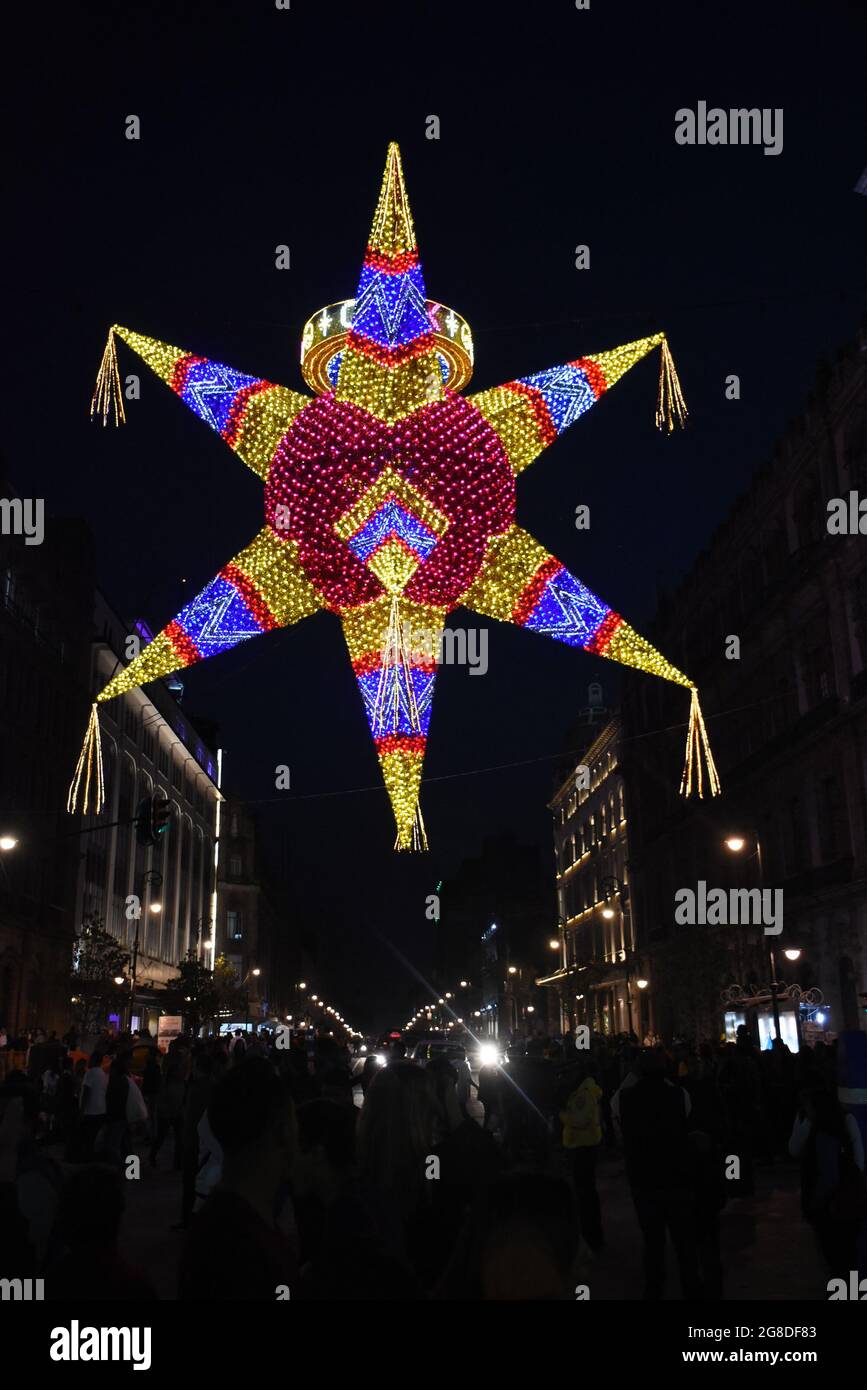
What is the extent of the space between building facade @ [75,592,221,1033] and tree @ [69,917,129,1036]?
45.4 inches

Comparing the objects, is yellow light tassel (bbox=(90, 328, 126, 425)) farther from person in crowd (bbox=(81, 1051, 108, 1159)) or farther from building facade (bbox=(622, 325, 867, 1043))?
building facade (bbox=(622, 325, 867, 1043))

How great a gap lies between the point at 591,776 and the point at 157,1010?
3033 centimetres

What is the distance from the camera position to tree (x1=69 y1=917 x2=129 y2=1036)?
44.0 meters

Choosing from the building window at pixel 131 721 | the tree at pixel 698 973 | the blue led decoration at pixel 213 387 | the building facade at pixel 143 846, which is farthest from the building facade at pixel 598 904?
the blue led decoration at pixel 213 387

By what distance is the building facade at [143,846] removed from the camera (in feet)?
175

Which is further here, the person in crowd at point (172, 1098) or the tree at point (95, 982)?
the tree at point (95, 982)

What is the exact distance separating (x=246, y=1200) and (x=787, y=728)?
36829mm

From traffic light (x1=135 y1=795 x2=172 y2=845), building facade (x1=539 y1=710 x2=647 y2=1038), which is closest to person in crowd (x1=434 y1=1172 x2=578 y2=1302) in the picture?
traffic light (x1=135 y1=795 x2=172 y2=845)

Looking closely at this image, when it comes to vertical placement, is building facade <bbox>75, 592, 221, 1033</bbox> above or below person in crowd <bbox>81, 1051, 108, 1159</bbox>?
above

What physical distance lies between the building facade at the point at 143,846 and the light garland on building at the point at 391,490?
18.7 m

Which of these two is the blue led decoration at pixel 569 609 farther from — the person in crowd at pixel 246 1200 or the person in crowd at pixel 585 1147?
the person in crowd at pixel 246 1200

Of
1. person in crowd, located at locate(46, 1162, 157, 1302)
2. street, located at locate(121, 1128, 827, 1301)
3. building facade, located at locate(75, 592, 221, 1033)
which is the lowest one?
street, located at locate(121, 1128, 827, 1301)

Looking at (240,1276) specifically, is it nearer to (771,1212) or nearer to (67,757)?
(771,1212)
